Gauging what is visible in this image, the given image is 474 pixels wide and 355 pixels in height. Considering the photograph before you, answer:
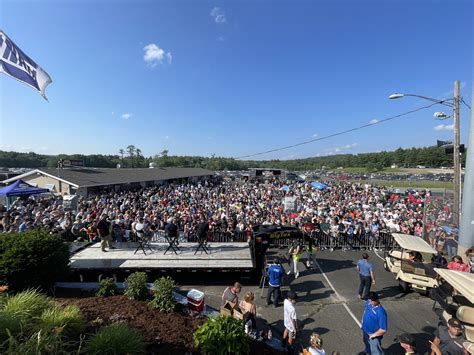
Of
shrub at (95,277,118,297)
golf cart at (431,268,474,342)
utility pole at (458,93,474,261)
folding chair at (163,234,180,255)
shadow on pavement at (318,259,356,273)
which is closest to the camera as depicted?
golf cart at (431,268,474,342)

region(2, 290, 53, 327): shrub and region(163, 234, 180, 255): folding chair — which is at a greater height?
region(2, 290, 53, 327): shrub

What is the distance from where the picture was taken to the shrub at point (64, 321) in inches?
167

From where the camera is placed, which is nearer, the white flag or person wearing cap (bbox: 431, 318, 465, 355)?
person wearing cap (bbox: 431, 318, 465, 355)

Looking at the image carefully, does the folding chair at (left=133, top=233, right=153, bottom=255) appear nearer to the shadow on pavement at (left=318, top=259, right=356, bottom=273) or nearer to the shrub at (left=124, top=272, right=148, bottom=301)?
the shrub at (left=124, top=272, right=148, bottom=301)

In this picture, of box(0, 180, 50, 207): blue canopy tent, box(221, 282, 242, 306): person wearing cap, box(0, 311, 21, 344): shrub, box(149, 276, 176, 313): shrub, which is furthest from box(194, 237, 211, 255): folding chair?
box(0, 180, 50, 207): blue canopy tent

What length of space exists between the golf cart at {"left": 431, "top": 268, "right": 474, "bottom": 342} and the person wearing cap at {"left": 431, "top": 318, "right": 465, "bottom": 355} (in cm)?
79

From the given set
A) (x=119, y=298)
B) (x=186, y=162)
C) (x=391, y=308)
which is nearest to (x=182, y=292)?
(x=119, y=298)

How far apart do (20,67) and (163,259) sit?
712 cm

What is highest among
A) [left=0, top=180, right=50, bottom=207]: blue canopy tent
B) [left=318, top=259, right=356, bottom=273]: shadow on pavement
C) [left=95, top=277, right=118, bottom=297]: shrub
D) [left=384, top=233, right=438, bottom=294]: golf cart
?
[left=0, top=180, right=50, bottom=207]: blue canopy tent

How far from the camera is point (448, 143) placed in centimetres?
1218

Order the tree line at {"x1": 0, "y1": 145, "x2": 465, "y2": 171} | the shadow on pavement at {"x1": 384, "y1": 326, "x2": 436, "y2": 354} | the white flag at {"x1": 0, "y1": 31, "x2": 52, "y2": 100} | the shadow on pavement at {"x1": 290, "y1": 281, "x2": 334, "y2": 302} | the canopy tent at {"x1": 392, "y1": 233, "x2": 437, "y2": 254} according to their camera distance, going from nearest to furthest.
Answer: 1. the shadow on pavement at {"x1": 384, "y1": 326, "x2": 436, "y2": 354}
2. the white flag at {"x1": 0, "y1": 31, "x2": 52, "y2": 100}
3. the shadow on pavement at {"x1": 290, "y1": 281, "x2": 334, "y2": 302}
4. the canopy tent at {"x1": 392, "y1": 233, "x2": 437, "y2": 254}
5. the tree line at {"x1": 0, "y1": 145, "x2": 465, "y2": 171}

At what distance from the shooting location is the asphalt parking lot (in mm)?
6322

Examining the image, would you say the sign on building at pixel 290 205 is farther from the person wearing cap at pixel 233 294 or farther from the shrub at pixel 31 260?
the shrub at pixel 31 260

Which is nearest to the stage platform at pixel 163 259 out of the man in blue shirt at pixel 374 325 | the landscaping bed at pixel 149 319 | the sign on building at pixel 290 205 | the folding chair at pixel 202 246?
the folding chair at pixel 202 246
